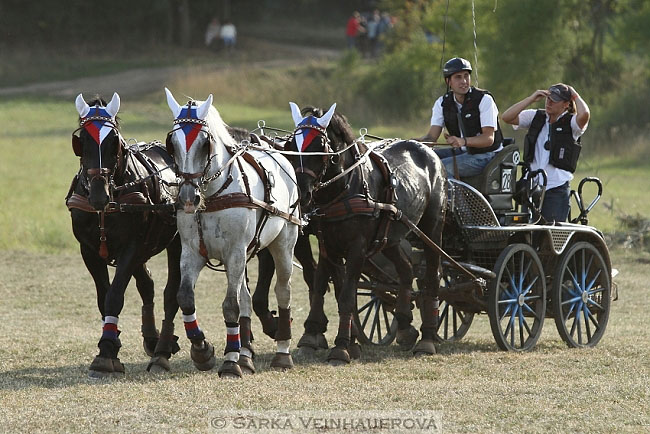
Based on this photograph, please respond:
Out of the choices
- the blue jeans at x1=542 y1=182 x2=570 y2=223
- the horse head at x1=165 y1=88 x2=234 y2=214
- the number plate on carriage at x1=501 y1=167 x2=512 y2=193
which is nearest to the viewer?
the horse head at x1=165 y1=88 x2=234 y2=214

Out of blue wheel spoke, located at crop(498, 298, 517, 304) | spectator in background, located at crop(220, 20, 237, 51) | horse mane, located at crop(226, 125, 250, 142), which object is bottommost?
blue wheel spoke, located at crop(498, 298, 517, 304)

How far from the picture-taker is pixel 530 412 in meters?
6.54

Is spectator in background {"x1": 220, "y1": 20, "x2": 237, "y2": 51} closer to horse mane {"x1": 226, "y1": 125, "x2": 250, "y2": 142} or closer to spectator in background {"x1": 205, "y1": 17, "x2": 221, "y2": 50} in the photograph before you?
spectator in background {"x1": 205, "y1": 17, "x2": 221, "y2": 50}

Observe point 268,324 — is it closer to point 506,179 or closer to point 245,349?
point 245,349

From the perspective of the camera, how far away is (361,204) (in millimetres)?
8211

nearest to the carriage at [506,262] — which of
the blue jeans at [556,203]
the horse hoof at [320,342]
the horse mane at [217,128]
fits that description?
the blue jeans at [556,203]

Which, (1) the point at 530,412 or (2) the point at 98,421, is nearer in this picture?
(2) the point at 98,421

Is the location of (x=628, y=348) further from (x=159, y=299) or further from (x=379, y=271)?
(x=159, y=299)

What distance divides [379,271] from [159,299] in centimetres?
399

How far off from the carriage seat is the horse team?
388 millimetres

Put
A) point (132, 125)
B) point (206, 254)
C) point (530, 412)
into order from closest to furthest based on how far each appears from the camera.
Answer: point (530, 412), point (206, 254), point (132, 125)

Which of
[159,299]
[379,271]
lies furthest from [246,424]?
[159,299]

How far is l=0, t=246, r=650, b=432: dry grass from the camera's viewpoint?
6301mm

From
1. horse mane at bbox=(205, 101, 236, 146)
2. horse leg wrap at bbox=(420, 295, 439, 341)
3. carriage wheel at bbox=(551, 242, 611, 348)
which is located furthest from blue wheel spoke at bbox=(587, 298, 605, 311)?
horse mane at bbox=(205, 101, 236, 146)
